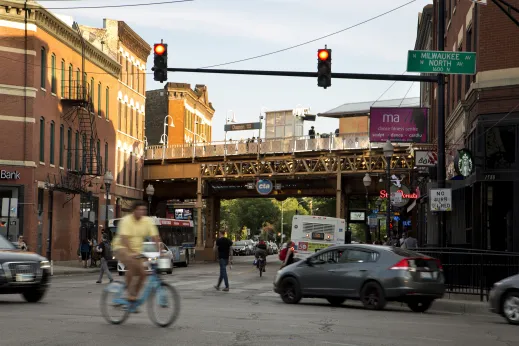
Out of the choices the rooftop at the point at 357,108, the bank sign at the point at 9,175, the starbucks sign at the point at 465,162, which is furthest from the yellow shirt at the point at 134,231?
the rooftop at the point at 357,108

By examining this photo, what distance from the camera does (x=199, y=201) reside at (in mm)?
68875

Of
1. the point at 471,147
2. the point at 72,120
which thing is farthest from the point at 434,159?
the point at 72,120

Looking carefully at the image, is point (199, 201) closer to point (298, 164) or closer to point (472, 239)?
point (298, 164)

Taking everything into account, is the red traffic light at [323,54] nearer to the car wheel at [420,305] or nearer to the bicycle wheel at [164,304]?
the car wheel at [420,305]

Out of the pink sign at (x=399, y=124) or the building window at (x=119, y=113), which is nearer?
the pink sign at (x=399, y=124)

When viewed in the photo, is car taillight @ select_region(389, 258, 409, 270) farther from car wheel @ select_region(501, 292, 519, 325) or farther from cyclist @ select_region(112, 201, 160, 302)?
cyclist @ select_region(112, 201, 160, 302)

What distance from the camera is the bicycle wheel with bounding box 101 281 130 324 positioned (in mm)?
14408

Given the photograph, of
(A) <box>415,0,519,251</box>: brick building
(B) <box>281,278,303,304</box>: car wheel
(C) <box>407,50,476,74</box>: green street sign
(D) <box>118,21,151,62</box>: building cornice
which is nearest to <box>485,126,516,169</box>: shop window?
(A) <box>415,0,519,251</box>: brick building

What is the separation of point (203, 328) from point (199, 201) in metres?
54.9

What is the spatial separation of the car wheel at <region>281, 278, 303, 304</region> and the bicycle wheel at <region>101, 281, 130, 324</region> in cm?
817

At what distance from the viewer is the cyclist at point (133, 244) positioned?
46.4ft

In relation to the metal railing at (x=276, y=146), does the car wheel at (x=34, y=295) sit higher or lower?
lower

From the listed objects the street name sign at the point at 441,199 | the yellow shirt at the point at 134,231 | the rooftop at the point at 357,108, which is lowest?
the yellow shirt at the point at 134,231

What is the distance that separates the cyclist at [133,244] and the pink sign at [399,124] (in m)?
18.4
